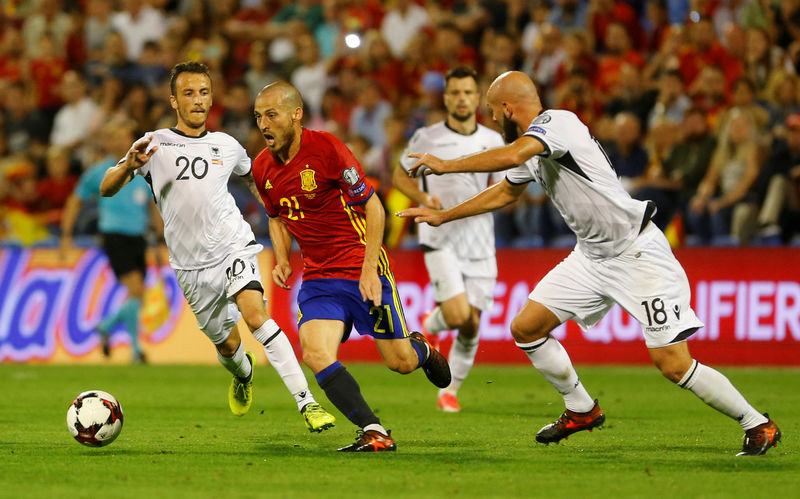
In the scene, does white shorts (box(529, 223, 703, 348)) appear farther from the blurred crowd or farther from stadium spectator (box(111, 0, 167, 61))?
stadium spectator (box(111, 0, 167, 61))

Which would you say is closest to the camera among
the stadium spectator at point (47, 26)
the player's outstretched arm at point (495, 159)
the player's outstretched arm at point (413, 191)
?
the player's outstretched arm at point (495, 159)

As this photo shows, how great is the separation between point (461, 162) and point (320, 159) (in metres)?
1.15

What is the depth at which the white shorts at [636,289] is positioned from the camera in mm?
A: 7797

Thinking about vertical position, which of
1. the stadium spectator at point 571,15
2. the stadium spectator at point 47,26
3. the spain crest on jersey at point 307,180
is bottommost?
the spain crest on jersey at point 307,180

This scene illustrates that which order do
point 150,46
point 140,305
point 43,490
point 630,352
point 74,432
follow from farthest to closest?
point 150,46 < point 140,305 < point 630,352 < point 74,432 < point 43,490

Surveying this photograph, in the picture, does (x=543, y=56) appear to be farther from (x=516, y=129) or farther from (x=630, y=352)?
(x=516, y=129)

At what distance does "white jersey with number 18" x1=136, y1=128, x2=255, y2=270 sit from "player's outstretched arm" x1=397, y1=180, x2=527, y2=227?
186 centimetres

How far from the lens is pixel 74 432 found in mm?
8070

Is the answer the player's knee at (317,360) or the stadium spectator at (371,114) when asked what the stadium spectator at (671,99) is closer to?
the stadium spectator at (371,114)

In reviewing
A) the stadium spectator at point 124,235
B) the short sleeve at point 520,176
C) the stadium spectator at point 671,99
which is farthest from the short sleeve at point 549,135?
the stadium spectator at point 124,235

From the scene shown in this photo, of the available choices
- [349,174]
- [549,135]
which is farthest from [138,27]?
[549,135]

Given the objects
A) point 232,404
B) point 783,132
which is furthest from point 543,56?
point 232,404

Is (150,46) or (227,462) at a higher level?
(150,46)

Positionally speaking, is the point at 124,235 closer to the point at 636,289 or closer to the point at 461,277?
the point at 461,277
